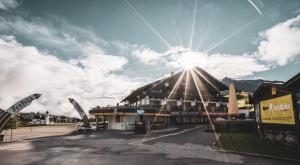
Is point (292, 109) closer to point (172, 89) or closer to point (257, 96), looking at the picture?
point (257, 96)

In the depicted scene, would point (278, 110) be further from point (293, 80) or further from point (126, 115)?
point (126, 115)

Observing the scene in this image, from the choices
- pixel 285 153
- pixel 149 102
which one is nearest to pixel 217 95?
pixel 149 102

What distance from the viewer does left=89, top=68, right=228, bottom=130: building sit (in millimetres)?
41875

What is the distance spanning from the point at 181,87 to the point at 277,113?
3819cm

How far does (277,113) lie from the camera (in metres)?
16.2

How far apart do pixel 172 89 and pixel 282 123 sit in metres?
37.4

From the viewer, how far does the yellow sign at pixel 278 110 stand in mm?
14305

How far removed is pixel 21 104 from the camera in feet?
69.8

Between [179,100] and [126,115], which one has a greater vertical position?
[179,100]

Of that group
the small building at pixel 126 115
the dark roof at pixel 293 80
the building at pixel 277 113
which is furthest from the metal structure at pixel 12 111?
the dark roof at pixel 293 80

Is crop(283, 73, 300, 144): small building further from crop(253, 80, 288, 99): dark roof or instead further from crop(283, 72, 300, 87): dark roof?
crop(253, 80, 288, 99): dark roof

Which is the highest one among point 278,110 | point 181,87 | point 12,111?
point 181,87

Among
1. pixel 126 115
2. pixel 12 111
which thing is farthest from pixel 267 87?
pixel 126 115

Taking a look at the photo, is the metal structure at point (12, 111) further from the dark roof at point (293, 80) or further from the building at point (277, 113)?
the dark roof at point (293, 80)
